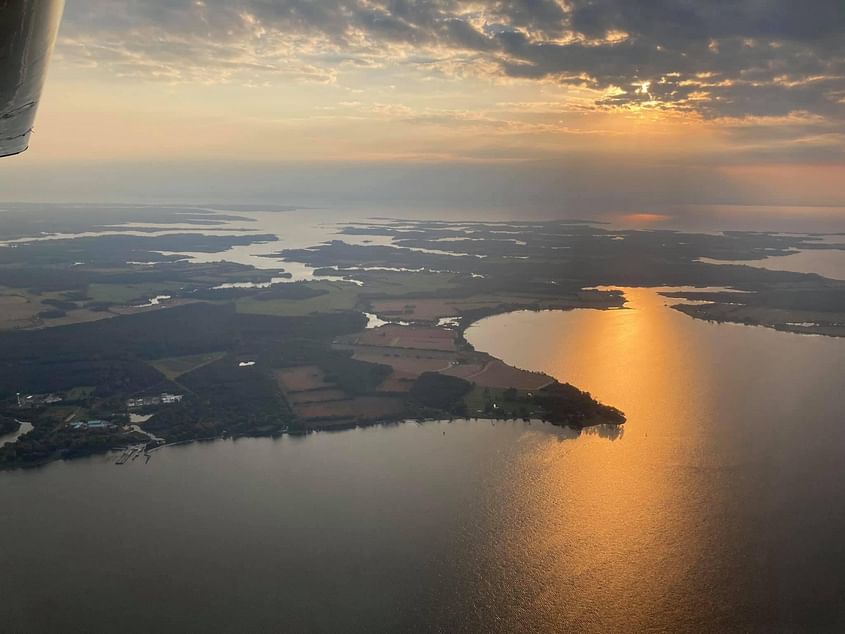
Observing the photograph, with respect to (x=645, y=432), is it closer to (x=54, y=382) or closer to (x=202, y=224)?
(x=54, y=382)

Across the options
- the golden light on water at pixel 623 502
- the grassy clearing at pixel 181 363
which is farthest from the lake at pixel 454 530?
the grassy clearing at pixel 181 363

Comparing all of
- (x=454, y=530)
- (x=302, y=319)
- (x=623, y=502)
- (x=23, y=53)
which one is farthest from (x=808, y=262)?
(x=23, y=53)

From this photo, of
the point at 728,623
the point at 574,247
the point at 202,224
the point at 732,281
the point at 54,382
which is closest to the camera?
the point at 728,623

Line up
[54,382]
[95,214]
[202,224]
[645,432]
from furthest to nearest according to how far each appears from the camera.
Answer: [95,214] → [202,224] → [54,382] → [645,432]

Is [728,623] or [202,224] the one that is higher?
[202,224]

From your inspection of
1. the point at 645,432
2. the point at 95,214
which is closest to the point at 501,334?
the point at 645,432

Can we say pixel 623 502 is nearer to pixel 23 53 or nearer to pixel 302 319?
pixel 23 53

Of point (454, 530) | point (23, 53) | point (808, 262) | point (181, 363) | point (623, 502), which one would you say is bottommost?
point (454, 530)
